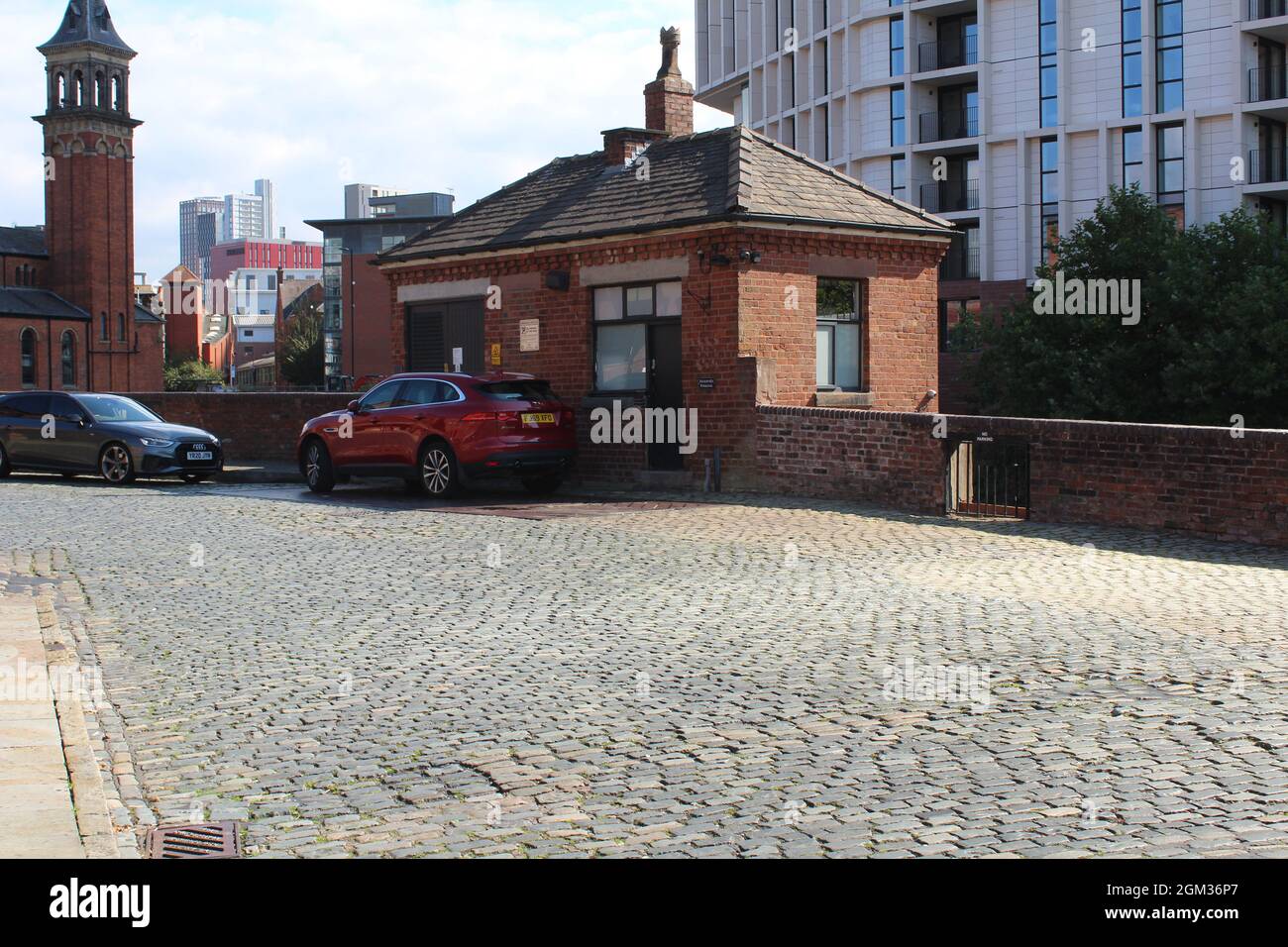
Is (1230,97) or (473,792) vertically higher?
(1230,97)

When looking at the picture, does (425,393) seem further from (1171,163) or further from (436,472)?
(1171,163)

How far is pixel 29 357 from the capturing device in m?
91.6

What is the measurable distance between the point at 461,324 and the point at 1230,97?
3811 cm

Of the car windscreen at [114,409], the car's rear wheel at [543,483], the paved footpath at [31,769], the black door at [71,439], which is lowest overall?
the paved footpath at [31,769]

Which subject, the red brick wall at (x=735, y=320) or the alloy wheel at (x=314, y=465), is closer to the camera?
the red brick wall at (x=735, y=320)

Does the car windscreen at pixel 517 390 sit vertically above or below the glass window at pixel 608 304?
below

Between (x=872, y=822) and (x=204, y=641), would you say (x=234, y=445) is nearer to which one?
(x=204, y=641)

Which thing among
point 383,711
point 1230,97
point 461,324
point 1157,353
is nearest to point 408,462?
point 461,324

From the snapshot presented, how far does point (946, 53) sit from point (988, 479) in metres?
47.7

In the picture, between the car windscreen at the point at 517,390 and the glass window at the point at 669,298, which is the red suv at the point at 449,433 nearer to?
the car windscreen at the point at 517,390

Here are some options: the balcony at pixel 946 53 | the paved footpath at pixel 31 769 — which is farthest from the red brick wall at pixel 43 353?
the paved footpath at pixel 31 769

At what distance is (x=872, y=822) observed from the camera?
5.04 meters

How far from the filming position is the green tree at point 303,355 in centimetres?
10900

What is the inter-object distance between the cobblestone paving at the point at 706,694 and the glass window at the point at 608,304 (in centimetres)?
862
